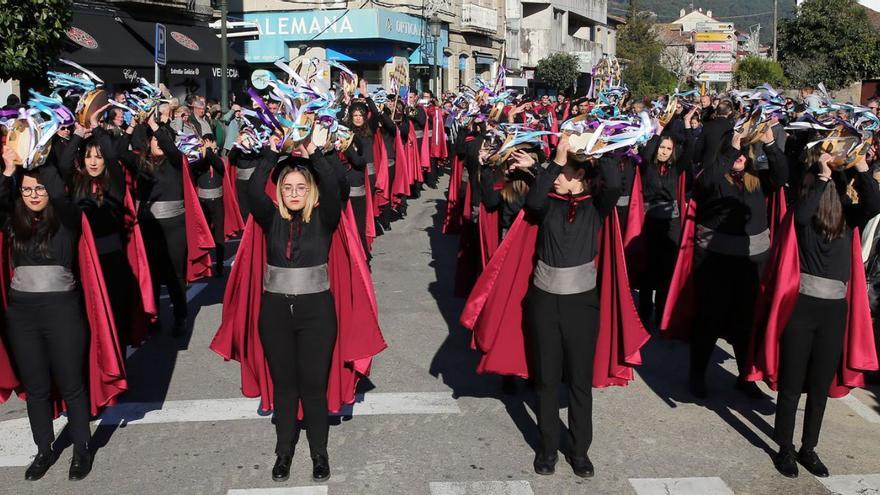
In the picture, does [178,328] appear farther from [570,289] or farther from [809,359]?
[809,359]

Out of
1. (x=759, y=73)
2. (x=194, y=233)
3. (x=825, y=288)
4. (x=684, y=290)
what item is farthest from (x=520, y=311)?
(x=759, y=73)

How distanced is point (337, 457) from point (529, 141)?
2.24 metres

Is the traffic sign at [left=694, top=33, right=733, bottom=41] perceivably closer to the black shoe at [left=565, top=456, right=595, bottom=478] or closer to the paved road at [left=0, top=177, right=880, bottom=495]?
the paved road at [left=0, top=177, right=880, bottom=495]

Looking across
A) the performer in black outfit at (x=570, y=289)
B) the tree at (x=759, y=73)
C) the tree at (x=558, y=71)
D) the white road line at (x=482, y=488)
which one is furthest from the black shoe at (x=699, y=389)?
the tree at (x=558, y=71)

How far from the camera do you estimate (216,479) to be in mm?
5332

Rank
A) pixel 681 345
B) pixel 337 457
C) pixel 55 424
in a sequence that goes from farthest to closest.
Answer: pixel 681 345 → pixel 55 424 → pixel 337 457

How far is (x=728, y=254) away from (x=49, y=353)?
440 cm

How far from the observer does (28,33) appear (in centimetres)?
1186

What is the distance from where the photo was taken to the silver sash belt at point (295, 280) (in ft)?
16.9

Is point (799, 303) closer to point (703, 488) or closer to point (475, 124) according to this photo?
point (703, 488)

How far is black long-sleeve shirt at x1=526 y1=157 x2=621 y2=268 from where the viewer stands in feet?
17.2

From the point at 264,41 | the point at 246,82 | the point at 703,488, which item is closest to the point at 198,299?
the point at 703,488

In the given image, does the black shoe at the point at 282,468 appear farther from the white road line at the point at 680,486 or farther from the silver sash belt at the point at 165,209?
the silver sash belt at the point at 165,209

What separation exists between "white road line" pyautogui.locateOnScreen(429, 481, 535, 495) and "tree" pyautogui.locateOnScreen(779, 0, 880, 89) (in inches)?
1377
